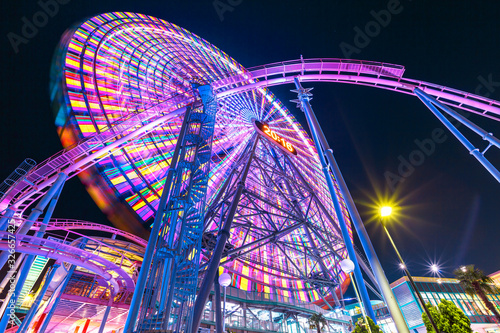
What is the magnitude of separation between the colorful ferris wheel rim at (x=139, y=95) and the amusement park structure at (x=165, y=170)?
8cm

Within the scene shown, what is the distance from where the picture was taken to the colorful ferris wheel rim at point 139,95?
13219 mm

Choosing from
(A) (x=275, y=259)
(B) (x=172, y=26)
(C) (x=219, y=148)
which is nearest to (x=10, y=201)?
(C) (x=219, y=148)

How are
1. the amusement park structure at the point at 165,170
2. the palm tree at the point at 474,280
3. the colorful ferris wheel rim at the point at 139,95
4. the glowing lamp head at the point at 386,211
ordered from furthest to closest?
the palm tree at the point at 474,280
the colorful ferris wheel rim at the point at 139,95
the glowing lamp head at the point at 386,211
the amusement park structure at the point at 165,170

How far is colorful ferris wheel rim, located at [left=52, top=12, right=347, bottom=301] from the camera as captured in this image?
13.2m

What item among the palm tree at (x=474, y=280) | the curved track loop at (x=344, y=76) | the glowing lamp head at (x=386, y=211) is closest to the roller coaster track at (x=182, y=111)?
the curved track loop at (x=344, y=76)

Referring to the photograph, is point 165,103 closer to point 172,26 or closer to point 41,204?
point 41,204

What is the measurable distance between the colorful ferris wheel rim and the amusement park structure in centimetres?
8

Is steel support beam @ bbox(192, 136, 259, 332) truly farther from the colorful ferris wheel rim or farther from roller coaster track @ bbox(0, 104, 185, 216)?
roller coaster track @ bbox(0, 104, 185, 216)

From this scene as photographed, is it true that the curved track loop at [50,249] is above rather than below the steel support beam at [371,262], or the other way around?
above

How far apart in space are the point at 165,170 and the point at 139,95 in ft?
17.1

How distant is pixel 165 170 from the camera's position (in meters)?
15.7

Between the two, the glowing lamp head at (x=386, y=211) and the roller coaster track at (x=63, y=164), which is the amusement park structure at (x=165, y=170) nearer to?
the roller coaster track at (x=63, y=164)

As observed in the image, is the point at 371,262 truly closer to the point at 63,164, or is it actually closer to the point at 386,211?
the point at 386,211

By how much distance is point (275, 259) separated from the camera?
80.0ft
